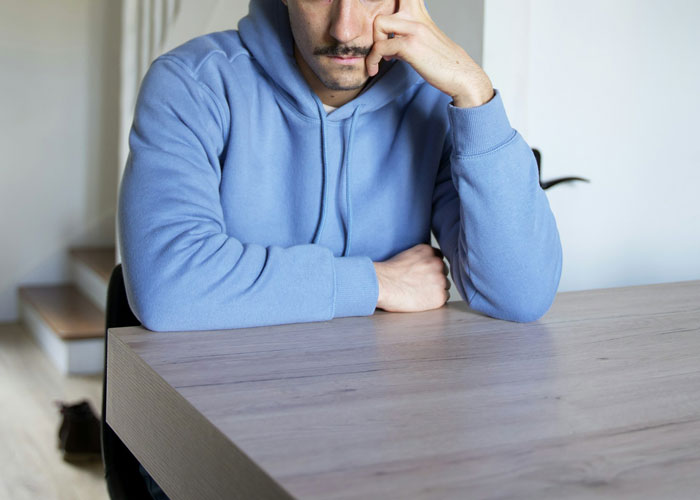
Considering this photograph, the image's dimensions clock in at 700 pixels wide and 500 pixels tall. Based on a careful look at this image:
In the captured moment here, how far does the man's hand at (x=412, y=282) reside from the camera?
1.12 m

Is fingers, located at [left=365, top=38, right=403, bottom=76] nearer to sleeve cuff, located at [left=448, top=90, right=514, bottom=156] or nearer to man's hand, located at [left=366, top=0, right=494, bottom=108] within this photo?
man's hand, located at [left=366, top=0, right=494, bottom=108]

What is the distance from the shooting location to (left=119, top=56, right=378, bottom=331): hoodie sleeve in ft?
3.29

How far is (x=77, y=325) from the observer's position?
10.9ft

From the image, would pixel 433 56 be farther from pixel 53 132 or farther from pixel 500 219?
pixel 53 132

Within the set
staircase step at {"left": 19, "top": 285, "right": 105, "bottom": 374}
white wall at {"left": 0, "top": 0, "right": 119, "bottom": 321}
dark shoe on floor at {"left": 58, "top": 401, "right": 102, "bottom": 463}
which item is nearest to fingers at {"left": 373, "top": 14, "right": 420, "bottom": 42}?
dark shoe on floor at {"left": 58, "top": 401, "right": 102, "bottom": 463}

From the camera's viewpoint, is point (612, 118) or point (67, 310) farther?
point (67, 310)

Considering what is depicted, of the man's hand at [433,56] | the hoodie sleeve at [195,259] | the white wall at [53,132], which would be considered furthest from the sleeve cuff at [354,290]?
the white wall at [53,132]

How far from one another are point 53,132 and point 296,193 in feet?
10.2

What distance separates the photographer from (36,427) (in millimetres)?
2625

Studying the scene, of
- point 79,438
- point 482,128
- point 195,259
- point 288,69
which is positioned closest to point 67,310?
point 79,438

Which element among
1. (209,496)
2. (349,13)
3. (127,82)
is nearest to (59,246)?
(127,82)

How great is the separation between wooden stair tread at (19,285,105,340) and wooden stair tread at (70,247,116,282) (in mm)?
176

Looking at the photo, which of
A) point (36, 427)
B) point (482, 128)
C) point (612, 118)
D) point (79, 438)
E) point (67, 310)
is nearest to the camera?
point (482, 128)

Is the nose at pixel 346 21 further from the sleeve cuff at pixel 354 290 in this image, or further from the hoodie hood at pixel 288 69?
the sleeve cuff at pixel 354 290
